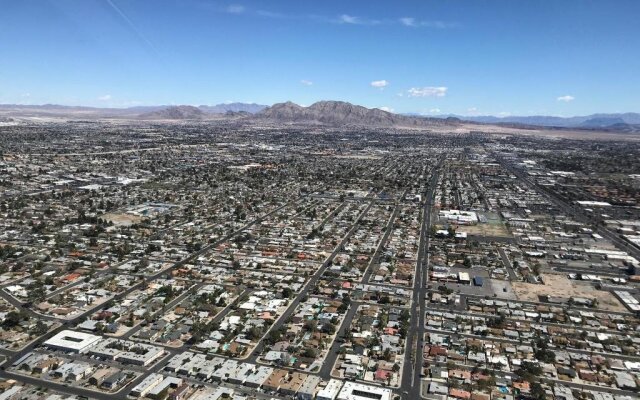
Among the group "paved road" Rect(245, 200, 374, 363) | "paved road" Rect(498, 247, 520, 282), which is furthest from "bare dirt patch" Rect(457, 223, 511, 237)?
"paved road" Rect(245, 200, 374, 363)

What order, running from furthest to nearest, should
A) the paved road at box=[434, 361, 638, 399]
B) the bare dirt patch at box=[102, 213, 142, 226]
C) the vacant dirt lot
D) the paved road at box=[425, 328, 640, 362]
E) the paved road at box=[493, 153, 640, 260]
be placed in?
the bare dirt patch at box=[102, 213, 142, 226]
the paved road at box=[493, 153, 640, 260]
the vacant dirt lot
the paved road at box=[425, 328, 640, 362]
the paved road at box=[434, 361, 638, 399]

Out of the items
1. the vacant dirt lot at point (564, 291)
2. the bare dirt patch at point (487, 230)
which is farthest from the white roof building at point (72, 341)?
the bare dirt patch at point (487, 230)

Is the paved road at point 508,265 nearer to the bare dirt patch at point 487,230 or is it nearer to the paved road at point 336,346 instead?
the bare dirt patch at point 487,230

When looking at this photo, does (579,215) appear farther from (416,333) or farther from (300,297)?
(300,297)

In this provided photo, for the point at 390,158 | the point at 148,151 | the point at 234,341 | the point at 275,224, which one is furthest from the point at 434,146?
the point at 234,341

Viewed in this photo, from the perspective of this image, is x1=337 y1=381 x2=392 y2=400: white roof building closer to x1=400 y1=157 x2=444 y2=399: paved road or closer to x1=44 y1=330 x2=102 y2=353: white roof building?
x1=400 y1=157 x2=444 y2=399: paved road

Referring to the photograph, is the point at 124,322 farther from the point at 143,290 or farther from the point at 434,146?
the point at 434,146

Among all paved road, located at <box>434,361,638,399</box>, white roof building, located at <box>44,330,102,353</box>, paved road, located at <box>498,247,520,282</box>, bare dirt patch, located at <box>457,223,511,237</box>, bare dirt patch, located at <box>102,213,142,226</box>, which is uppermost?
bare dirt patch, located at <box>102,213,142,226</box>

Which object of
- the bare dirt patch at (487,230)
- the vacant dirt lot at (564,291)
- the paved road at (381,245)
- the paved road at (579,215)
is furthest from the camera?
the bare dirt patch at (487,230)
